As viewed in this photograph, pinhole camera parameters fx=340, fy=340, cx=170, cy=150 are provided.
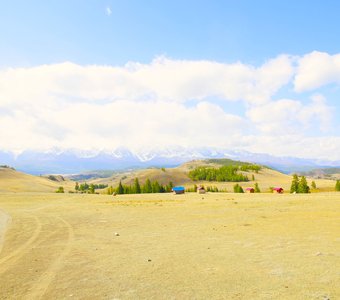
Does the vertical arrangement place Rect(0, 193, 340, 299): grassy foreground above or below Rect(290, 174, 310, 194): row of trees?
below

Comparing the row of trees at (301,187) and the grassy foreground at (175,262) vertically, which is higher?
the row of trees at (301,187)

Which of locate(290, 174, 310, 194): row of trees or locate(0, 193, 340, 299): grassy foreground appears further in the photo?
locate(290, 174, 310, 194): row of trees

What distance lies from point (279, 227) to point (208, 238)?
7183 millimetres

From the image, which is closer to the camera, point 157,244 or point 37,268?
point 37,268

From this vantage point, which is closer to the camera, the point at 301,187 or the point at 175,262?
the point at 175,262

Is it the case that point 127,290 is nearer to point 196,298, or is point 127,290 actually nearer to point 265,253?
point 196,298

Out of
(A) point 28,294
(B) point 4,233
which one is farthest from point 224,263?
(B) point 4,233

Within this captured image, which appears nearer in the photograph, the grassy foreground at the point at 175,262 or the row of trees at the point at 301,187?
the grassy foreground at the point at 175,262

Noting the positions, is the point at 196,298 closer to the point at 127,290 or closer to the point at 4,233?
the point at 127,290

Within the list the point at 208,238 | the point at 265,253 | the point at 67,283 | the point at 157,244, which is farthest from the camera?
the point at 208,238

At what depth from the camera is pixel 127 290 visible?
1239cm

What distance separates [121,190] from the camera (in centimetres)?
15850

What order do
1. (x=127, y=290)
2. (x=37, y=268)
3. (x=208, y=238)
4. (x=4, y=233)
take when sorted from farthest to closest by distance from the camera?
1. (x=4, y=233)
2. (x=208, y=238)
3. (x=37, y=268)
4. (x=127, y=290)

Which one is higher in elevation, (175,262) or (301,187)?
(301,187)
